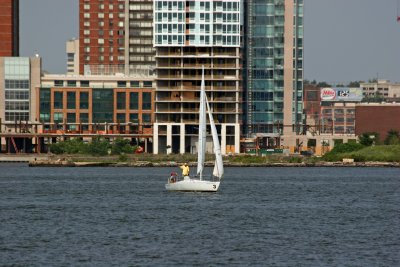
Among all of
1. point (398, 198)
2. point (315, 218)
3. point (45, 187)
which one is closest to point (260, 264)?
point (315, 218)

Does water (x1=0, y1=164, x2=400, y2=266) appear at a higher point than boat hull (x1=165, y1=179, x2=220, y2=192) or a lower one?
lower

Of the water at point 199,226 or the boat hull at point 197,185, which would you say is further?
the boat hull at point 197,185

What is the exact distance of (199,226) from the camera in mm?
81375

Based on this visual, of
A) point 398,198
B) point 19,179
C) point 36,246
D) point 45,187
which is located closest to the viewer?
point 36,246

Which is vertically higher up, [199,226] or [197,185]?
[197,185]

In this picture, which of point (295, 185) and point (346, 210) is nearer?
point (346, 210)

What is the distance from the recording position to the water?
211ft

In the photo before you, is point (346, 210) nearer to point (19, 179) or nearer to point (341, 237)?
point (341, 237)

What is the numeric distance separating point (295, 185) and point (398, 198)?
1106 inches

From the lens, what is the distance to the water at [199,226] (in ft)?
211

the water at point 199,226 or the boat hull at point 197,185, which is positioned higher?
the boat hull at point 197,185

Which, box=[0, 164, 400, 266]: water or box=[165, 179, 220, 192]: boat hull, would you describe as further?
box=[165, 179, 220, 192]: boat hull

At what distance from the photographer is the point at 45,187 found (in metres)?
136

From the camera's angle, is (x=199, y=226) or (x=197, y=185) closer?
(x=199, y=226)
